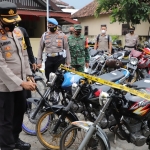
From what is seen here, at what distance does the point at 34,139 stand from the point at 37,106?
489mm

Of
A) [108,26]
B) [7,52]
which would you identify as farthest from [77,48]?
[108,26]

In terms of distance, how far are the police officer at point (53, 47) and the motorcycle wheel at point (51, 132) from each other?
1.71m

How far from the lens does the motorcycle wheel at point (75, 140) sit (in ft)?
9.07

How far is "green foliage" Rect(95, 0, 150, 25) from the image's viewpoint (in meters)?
13.2

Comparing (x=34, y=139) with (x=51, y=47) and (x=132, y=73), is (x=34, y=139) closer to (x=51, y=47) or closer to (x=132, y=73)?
(x=51, y=47)

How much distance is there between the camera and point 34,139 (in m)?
3.72

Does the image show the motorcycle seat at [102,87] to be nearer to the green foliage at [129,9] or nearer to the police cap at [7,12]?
the police cap at [7,12]

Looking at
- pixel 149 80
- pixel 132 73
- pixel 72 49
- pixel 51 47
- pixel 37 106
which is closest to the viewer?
pixel 149 80

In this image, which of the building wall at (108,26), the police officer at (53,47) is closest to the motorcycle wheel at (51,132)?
the police officer at (53,47)

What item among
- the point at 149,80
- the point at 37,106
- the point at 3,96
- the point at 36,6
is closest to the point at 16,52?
the point at 3,96

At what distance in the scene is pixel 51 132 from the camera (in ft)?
10.8

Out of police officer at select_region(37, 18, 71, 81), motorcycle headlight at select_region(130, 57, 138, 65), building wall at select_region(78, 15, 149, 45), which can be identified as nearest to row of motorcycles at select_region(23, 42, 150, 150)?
police officer at select_region(37, 18, 71, 81)

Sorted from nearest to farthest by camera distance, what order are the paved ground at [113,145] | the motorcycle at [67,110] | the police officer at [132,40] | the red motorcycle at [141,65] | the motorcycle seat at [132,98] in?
1. the motorcycle seat at [132,98]
2. the motorcycle at [67,110]
3. the paved ground at [113,145]
4. the red motorcycle at [141,65]
5. the police officer at [132,40]

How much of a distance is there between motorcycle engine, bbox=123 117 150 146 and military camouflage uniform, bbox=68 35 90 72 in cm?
273
